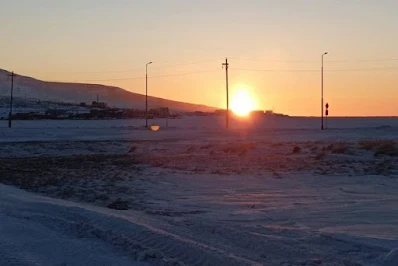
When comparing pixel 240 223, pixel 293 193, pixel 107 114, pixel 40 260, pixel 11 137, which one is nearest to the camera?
pixel 40 260

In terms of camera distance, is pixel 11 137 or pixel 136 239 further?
pixel 11 137

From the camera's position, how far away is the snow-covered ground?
35.2ft

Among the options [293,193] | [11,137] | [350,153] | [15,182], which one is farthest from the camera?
[11,137]

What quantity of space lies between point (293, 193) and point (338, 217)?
5266 mm

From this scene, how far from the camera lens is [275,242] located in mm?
12000

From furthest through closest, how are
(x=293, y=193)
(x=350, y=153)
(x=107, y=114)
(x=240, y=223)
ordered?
(x=107, y=114)
(x=350, y=153)
(x=293, y=193)
(x=240, y=223)

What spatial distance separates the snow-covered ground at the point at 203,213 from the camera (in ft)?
35.2

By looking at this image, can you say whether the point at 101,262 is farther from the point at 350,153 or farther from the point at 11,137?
the point at 11,137

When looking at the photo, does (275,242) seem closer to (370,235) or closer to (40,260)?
(370,235)

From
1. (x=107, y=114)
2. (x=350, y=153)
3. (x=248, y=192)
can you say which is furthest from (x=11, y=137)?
(x=107, y=114)

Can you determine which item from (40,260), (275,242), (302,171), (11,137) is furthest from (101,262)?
(11,137)

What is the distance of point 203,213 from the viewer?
53.9ft

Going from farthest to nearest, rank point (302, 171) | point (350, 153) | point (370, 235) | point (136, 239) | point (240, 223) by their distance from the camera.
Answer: point (350, 153)
point (302, 171)
point (240, 223)
point (370, 235)
point (136, 239)

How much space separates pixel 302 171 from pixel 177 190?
7768 mm
